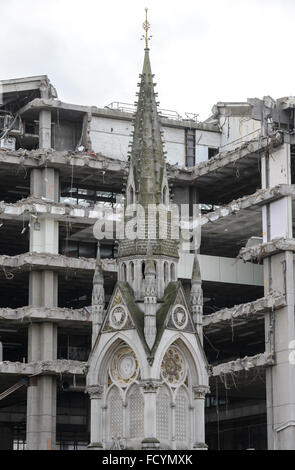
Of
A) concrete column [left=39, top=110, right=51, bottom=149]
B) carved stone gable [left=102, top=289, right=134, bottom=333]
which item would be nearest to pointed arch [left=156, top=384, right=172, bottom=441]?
carved stone gable [left=102, top=289, right=134, bottom=333]

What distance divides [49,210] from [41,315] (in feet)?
32.1

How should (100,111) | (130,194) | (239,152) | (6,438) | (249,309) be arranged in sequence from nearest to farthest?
1. (130,194)
2. (249,309)
3. (239,152)
4. (100,111)
5. (6,438)

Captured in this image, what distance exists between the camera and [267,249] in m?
105

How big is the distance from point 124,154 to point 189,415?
57050mm

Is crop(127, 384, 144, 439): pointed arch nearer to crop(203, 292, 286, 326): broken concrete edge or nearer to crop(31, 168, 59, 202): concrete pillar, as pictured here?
crop(203, 292, 286, 326): broken concrete edge

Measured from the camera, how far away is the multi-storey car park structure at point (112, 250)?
345ft

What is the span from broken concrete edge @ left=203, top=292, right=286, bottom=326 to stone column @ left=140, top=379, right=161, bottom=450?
4113cm

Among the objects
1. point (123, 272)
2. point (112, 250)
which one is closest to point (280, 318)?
point (112, 250)

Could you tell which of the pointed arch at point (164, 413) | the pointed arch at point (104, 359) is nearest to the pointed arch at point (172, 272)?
the pointed arch at point (104, 359)

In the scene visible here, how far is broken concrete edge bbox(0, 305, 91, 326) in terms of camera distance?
361ft

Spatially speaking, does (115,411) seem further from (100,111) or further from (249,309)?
(100,111)

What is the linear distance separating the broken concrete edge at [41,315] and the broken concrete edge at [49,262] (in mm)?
3813

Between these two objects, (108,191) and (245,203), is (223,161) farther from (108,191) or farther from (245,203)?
(108,191)
